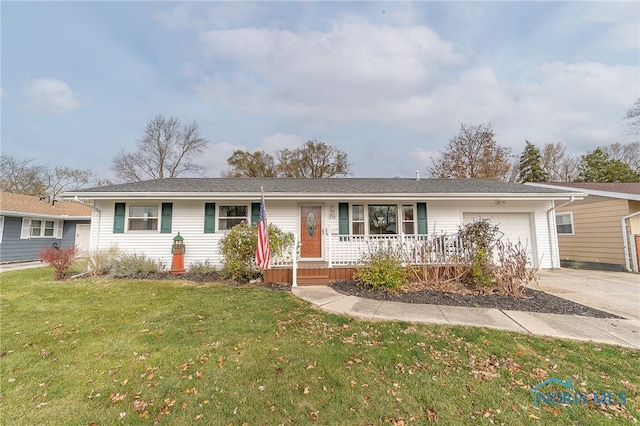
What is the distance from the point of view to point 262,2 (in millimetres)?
9500

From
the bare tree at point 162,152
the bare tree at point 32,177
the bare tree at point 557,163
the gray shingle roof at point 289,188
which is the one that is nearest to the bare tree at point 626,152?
the bare tree at point 557,163

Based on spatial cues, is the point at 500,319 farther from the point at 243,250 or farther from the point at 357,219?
the point at 243,250

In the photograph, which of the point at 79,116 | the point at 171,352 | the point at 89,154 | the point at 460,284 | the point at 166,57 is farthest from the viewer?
the point at 89,154

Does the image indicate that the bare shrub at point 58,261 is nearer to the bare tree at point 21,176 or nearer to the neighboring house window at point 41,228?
the neighboring house window at point 41,228

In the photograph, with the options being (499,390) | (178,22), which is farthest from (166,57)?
(499,390)

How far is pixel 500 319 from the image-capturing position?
14.3 ft

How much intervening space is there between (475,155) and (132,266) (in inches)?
892

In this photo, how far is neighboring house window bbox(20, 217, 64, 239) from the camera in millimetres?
13258

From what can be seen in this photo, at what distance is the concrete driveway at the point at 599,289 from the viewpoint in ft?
16.6

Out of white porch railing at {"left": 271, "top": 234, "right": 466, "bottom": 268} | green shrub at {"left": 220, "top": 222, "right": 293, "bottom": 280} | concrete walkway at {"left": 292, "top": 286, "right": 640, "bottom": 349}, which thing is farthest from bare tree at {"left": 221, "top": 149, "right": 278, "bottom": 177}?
concrete walkway at {"left": 292, "top": 286, "right": 640, "bottom": 349}

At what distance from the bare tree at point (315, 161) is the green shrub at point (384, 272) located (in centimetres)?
1845

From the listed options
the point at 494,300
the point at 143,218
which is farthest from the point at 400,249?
the point at 143,218

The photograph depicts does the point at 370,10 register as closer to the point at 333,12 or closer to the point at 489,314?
the point at 333,12

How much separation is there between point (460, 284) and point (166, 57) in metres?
13.8
